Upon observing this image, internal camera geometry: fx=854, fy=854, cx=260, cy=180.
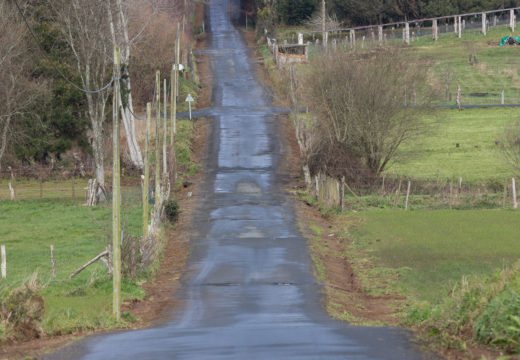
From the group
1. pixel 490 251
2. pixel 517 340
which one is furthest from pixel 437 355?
pixel 490 251

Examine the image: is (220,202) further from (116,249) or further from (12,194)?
(116,249)

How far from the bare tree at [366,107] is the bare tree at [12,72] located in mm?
17672

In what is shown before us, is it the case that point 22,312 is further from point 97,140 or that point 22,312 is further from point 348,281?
point 97,140

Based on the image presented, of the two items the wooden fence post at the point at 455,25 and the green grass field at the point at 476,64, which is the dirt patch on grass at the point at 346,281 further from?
the wooden fence post at the point at 455,25

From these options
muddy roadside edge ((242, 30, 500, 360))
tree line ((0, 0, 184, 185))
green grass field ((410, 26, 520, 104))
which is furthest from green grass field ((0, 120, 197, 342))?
green grass field ((410, 26, 520, 104))

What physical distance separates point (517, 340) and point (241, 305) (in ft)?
37.9

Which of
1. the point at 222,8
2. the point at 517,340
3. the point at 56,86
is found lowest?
the point at 517,340

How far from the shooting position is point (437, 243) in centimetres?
3350

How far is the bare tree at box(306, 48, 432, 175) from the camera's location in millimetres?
48094

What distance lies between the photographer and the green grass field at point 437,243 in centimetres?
2823

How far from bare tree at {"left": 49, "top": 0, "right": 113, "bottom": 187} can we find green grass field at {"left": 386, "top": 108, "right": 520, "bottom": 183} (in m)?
17.7

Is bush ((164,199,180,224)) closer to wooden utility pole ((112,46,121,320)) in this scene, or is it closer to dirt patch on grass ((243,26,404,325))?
dirt patch on grass ((243,26,404,325))

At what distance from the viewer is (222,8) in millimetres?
131875

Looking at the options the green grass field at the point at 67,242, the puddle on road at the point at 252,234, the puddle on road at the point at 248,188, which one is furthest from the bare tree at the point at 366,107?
the puddle on road at the point at 252,234
